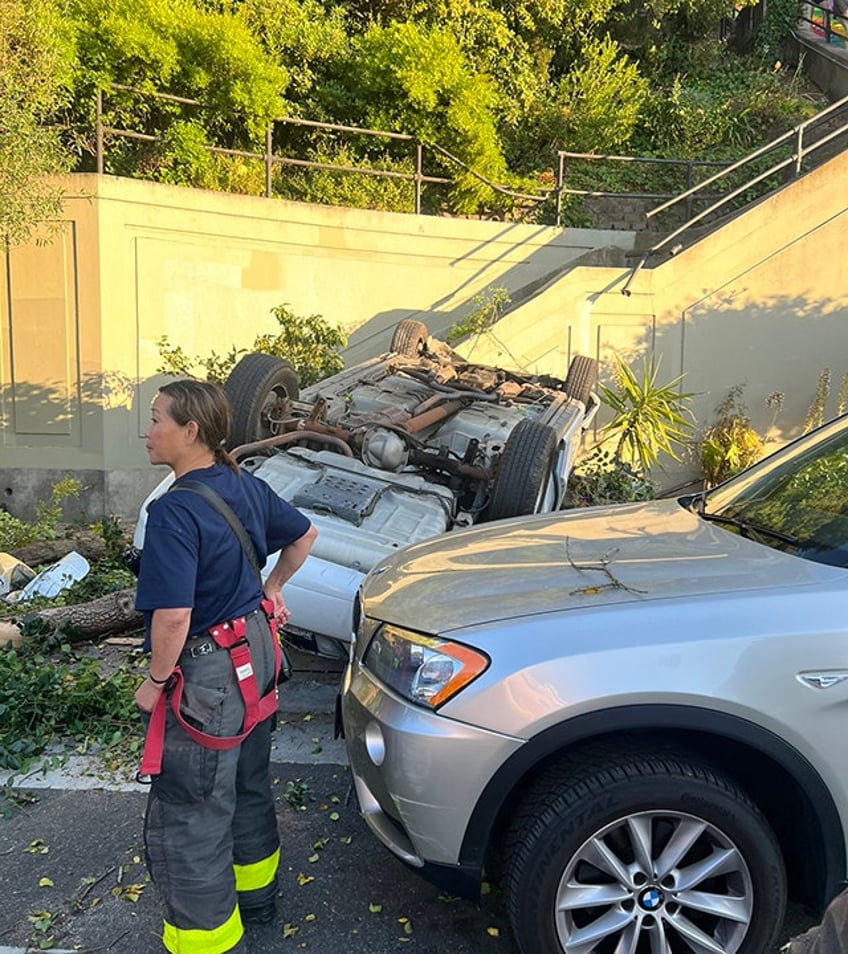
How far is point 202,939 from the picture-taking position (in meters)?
2.20

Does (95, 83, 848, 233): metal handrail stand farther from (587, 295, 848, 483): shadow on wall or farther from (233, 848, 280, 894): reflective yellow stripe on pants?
(233, 848, 280, 894): reflective yellow stripe on pants

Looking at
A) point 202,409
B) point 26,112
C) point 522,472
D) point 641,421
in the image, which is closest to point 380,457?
point 522,472

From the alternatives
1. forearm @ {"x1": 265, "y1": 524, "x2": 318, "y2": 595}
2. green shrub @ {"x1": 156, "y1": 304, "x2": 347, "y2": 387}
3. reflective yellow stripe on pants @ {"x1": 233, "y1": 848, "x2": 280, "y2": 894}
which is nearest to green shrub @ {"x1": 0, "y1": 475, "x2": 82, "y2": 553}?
green shrub @ {"x1": 156, "y1": 304, "x2": 347, "y2": 387}

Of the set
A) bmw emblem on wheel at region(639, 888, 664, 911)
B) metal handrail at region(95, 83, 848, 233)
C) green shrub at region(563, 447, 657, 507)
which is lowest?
green shrub at region(563, 447, 657, 507)

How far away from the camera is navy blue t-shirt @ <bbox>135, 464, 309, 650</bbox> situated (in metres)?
2.05

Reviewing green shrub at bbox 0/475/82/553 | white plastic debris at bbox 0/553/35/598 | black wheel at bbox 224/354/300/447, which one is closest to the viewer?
black wheel at bbox 224/354/300/447

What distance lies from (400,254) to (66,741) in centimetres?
822

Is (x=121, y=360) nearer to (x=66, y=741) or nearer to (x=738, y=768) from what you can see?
(x=66, y=741)

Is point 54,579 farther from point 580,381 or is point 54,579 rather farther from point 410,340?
point 580,381

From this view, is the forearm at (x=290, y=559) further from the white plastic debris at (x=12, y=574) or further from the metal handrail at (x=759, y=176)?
the metal handrail at (x=759, y=176)

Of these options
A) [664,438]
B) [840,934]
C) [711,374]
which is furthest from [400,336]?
[840,934]

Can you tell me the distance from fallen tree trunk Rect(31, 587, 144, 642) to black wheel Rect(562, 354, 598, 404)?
443cm

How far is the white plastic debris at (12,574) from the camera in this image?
5.86 meters

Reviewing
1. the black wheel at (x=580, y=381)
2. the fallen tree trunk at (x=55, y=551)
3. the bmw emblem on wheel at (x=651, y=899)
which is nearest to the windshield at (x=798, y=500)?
the bmw emblem on wheel at (x=651, y=899)
